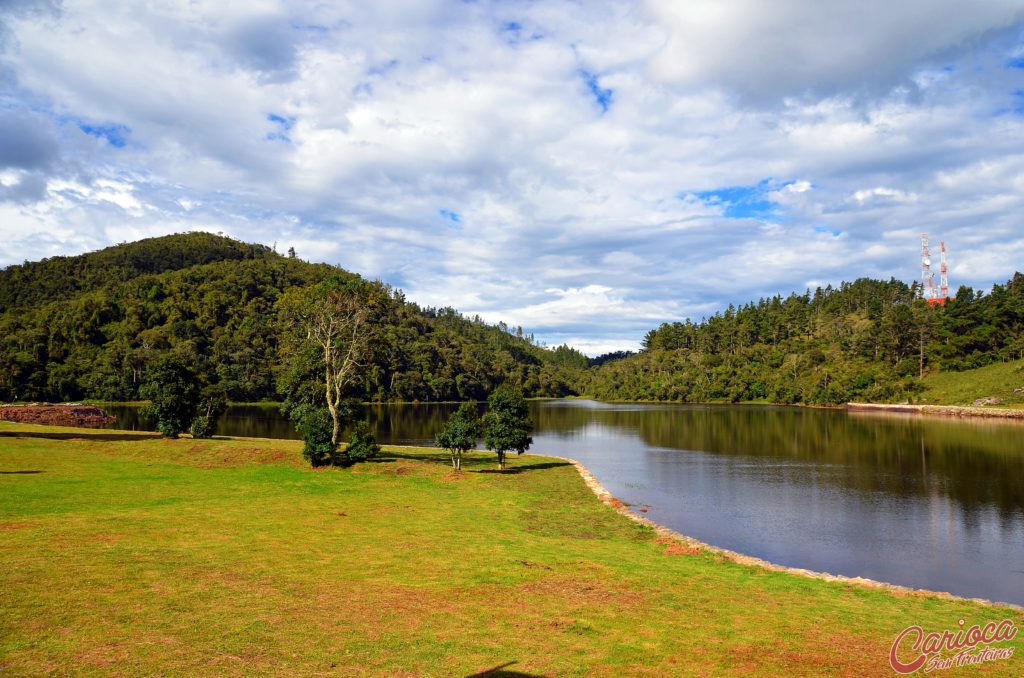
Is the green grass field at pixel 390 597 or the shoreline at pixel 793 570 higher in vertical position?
the green grass field at pixel 390 597

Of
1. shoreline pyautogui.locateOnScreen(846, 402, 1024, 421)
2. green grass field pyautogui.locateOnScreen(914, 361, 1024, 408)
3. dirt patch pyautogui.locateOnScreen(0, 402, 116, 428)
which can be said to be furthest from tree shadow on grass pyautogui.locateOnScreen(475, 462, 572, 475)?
green grass field pyautogui.locateOnScreen(914, 361, 1024, 408)

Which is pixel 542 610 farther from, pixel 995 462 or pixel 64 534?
pixel 995 462

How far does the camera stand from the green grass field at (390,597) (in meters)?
12.7

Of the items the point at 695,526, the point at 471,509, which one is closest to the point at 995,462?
the point at 695,526

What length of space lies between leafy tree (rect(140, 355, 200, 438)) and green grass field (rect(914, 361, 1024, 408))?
456 ft

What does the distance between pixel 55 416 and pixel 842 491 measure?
311 feet

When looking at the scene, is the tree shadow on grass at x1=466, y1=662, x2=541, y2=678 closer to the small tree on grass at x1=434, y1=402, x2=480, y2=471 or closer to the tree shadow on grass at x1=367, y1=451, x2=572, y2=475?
the small tree on grass at x1=434, y1=402, x2=480, y2=471

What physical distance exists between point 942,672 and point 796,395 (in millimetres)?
179896

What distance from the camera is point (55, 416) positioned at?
7881 cm

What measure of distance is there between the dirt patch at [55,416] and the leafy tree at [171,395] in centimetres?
3308

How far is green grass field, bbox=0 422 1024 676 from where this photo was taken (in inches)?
500

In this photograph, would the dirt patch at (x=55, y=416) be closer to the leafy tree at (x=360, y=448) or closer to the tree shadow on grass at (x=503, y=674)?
the leafy tree at (x=360, y=448)

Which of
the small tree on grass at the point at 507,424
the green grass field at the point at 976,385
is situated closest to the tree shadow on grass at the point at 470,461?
the small tree on grass at the point at 507,424

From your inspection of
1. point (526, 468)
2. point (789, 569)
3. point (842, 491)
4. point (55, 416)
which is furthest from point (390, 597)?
point (55, 416)
